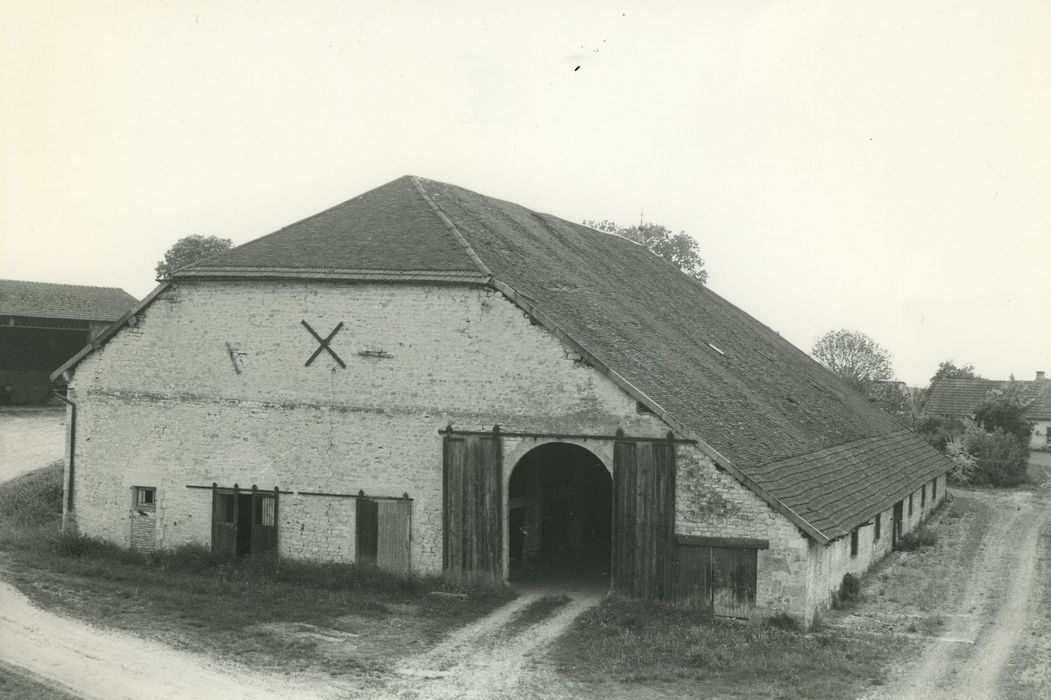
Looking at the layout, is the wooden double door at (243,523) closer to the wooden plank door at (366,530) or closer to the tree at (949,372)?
the wooden plank door at (366,530)

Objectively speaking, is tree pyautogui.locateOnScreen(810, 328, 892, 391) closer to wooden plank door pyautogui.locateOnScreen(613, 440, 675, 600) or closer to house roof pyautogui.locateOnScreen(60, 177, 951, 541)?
house roof pyautogui.locateOnScreen(60, 177, 951, 541)

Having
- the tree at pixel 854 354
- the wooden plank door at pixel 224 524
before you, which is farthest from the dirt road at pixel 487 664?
the tree at pixel 854 354

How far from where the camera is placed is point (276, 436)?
20641 millimetres

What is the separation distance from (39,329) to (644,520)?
40827 mm

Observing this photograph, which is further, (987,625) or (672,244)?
(672,244)

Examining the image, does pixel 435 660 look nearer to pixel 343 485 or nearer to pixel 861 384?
pixel 343 485

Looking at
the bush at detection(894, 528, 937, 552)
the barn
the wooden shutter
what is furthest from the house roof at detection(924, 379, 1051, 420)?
the wooden shutter

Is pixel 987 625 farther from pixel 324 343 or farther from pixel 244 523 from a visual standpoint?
pixel 244 523

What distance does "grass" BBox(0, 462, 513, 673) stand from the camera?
51.0ft

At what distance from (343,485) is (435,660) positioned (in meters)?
6.07

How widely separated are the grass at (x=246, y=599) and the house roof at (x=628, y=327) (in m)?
5.66

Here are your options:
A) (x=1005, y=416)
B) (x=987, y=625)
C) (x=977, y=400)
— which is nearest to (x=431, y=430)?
(x=987, y=625)

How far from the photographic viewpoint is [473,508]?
19.3 m

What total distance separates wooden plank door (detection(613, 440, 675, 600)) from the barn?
4cm
